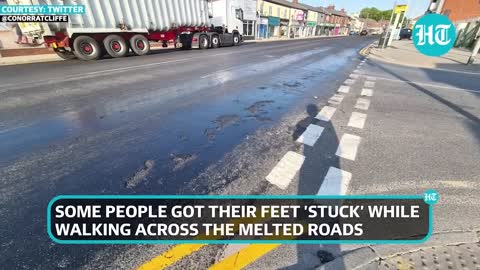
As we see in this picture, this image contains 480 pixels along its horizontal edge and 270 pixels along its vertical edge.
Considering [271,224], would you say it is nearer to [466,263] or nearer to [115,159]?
[466,263]

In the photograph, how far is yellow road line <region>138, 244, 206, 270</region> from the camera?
5.57 feet

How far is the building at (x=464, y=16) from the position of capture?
894 inches

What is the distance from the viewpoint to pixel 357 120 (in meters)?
4.68

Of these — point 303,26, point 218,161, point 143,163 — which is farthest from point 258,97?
point 303,26

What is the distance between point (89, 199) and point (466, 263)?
138 inches

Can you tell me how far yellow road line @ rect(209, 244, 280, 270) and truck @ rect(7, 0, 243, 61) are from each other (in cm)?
1390

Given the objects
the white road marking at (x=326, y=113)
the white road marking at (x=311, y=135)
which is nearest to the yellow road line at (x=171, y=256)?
the white road marking at (x=311, y=135)

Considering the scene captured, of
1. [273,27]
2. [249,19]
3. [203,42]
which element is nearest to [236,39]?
[203,42]

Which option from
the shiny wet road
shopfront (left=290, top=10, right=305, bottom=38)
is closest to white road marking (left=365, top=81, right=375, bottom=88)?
the shiny wet road

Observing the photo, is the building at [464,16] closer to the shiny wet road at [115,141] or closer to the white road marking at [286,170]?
the shiny wet road at [115,141]

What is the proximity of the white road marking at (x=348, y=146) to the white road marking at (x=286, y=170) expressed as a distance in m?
0.67

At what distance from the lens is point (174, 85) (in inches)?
278

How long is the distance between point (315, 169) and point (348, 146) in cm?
103

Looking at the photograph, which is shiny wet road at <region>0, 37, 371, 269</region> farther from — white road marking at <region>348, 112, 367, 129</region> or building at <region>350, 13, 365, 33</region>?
building at <region>350, 13, 365, 33</region>
